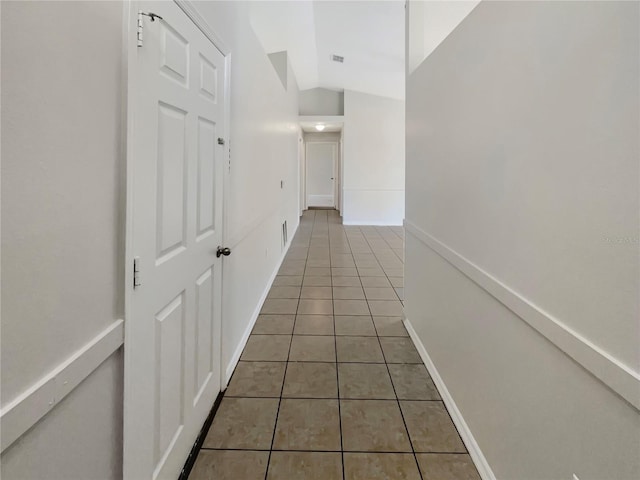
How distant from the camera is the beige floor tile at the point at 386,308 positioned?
3121mm

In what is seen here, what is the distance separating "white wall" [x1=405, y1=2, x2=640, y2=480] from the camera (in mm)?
748

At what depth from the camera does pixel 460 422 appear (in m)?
1.66

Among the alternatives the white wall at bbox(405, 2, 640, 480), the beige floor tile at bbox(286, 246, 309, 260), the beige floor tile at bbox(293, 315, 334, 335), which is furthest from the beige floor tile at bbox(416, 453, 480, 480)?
the beige floor tile at bbox(286, 246, 309, 260)

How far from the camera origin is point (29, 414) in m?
0.65

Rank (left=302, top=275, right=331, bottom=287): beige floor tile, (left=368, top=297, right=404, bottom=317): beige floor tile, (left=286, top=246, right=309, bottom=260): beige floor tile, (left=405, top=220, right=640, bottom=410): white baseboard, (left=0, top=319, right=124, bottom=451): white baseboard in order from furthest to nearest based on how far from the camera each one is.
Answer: (left=286, top=246, right=309, bottom=260): beige floor tile, (left=302, top=275, right=331, bottom=287): beige floor tile, (left=368, top=297, right=404, bottom=317): beige floor tile, (left=405, top=220, right=640, bottom=410): white baseboard, (left=0, top=319, right=124, bottom=451): white baseboard

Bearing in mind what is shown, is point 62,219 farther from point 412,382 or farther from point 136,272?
point 412,382

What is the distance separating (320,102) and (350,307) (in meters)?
6.44

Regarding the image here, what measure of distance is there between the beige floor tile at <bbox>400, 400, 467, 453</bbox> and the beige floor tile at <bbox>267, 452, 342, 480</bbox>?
0.39 m

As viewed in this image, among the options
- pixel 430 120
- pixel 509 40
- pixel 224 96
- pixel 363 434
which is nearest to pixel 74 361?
pixel 363 434

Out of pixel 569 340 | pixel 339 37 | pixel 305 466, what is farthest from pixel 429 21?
pixel 305 466

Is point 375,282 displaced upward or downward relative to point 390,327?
upward

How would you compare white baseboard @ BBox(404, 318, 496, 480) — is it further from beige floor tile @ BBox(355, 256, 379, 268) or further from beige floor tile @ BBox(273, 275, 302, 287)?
beige floor tile @ BBox(355, 256, 379, 268)

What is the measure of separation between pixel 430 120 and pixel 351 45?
3898mm

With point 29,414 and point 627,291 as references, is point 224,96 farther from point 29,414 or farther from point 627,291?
point 627,291
